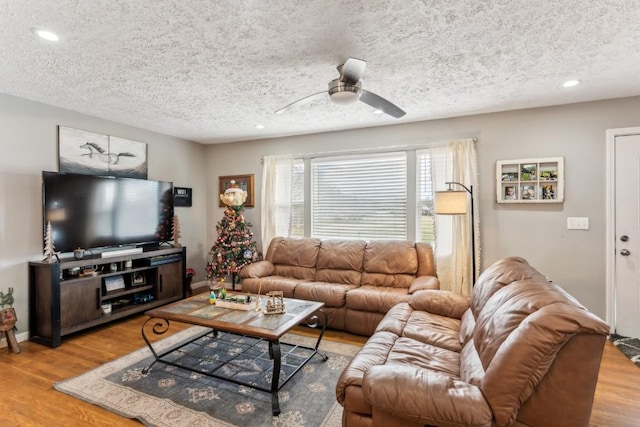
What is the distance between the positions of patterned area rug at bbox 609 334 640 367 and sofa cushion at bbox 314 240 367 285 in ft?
8.53

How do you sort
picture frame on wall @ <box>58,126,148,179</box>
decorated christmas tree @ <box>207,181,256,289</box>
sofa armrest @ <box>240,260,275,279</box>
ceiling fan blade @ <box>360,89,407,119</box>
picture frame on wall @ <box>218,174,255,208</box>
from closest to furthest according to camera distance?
ceiling fan blade @ <box>360,89,407,119</box> → picture frame on wall @ <box>58,126,148,179</box> → sofa armrest @ <box>240,260,275,279</box> → decorated christmas tree @ <box>207,181,256,289</box> → picture frame on wall @ <box>218,174,255,208</box>

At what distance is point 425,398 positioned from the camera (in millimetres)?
1329

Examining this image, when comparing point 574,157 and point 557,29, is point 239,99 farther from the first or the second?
point 574,157

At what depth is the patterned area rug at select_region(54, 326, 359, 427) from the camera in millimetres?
2043

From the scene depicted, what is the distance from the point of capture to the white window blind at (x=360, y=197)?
14.3ft

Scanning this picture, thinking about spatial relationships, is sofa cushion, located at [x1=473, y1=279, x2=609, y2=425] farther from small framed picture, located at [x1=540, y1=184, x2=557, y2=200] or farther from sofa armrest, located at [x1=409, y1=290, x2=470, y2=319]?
small framed picture, located at [x1=540, y1=184, x2=557, y2=200]

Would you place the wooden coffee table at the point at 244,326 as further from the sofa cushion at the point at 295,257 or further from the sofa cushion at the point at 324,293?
the sofa cushion at the point at 295,257

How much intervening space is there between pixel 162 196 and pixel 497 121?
455 cm

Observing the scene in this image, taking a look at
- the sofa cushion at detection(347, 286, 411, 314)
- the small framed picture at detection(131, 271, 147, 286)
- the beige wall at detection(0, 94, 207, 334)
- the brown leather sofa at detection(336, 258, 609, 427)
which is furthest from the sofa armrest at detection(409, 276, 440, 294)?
the beige wall at detection(0, 94, 207, 334)

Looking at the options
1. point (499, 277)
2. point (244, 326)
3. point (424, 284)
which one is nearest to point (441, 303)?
point (424, 284)

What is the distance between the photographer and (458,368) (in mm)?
1859

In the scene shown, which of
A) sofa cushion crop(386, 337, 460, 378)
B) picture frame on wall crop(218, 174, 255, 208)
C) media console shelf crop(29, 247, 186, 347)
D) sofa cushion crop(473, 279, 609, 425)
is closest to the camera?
sofa cushion crop(473, 279, 609, 425)

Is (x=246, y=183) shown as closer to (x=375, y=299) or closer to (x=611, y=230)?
(x=375, y=299)

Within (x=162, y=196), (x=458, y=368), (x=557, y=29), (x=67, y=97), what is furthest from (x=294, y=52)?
(x=162, y=196)
